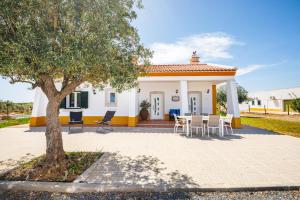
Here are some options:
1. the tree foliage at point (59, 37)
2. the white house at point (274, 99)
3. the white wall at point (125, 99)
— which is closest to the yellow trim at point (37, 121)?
the white wall at point (125, 99)

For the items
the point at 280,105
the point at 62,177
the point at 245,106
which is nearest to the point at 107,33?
the point at 62,177

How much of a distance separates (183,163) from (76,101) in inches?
405

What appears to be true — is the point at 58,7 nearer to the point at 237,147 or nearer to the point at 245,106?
the point at 237,147

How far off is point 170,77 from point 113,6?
786 cm

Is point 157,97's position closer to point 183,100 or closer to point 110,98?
point 110,98

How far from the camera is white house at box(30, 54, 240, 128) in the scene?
11578 mm

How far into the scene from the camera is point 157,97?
605 inches

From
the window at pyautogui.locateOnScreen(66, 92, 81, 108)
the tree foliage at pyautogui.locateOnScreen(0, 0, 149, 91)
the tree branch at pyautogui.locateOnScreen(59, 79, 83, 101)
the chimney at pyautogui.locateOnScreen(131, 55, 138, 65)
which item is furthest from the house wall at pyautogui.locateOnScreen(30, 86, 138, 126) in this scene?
the tree foliage at pyautogui.locateOnScreen(0, 0, 149, 91)

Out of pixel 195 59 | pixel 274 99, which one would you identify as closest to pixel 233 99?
pixel 195 59

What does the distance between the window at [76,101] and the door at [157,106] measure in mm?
5369

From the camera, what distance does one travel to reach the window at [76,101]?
12.8 m

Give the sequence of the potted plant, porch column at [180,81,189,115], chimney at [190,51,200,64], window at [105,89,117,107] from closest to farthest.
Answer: porch column at [180,81,189,115], window at [105,89,117,107], the potted plant, chimney at [190,51,200,64]

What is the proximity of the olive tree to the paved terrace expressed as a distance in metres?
1.64

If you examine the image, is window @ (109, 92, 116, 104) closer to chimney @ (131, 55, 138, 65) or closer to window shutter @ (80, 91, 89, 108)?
window shutter @ (80, 91, 89, 108)
